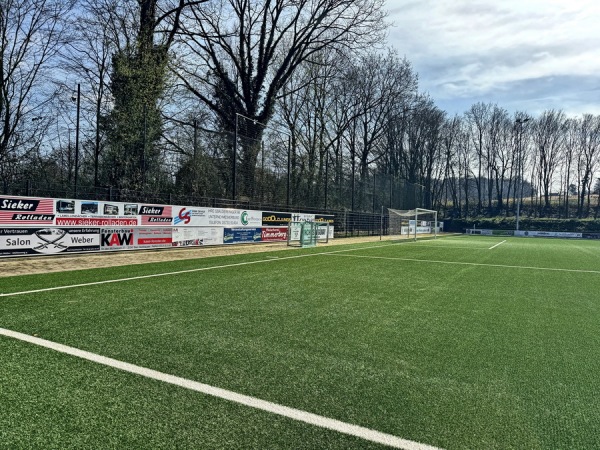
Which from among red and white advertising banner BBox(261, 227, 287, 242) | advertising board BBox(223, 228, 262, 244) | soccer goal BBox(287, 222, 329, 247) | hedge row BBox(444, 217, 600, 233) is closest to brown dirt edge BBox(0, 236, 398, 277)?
advertising board BBox(223, 228, 262, 244)

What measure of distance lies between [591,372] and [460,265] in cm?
834

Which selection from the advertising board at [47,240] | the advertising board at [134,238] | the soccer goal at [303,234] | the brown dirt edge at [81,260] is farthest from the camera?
the soccer goal at [303,234]

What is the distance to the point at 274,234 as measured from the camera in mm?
19141

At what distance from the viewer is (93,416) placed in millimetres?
2355

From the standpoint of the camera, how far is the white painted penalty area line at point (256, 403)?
2193mm

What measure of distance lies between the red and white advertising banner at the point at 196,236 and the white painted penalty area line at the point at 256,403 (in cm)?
1062

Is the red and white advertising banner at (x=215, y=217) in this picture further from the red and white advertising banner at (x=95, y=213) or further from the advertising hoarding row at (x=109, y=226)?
the red and white advertising banner at (x=95, y=213)

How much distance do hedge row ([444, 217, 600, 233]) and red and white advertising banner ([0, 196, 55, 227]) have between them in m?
50.1

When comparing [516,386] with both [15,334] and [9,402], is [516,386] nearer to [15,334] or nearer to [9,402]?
[9,402]

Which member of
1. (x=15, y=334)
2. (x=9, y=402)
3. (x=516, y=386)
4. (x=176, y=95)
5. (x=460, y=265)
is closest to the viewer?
(x=9, y=402)

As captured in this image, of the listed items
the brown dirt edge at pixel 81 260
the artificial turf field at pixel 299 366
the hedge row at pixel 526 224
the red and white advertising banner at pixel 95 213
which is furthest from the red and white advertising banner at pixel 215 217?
the hedge row at pixel 526 224

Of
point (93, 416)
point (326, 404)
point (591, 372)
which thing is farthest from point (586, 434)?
Answer: point (93, 416)

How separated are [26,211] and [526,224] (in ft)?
178

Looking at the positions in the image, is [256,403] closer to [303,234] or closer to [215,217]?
[215,217]
